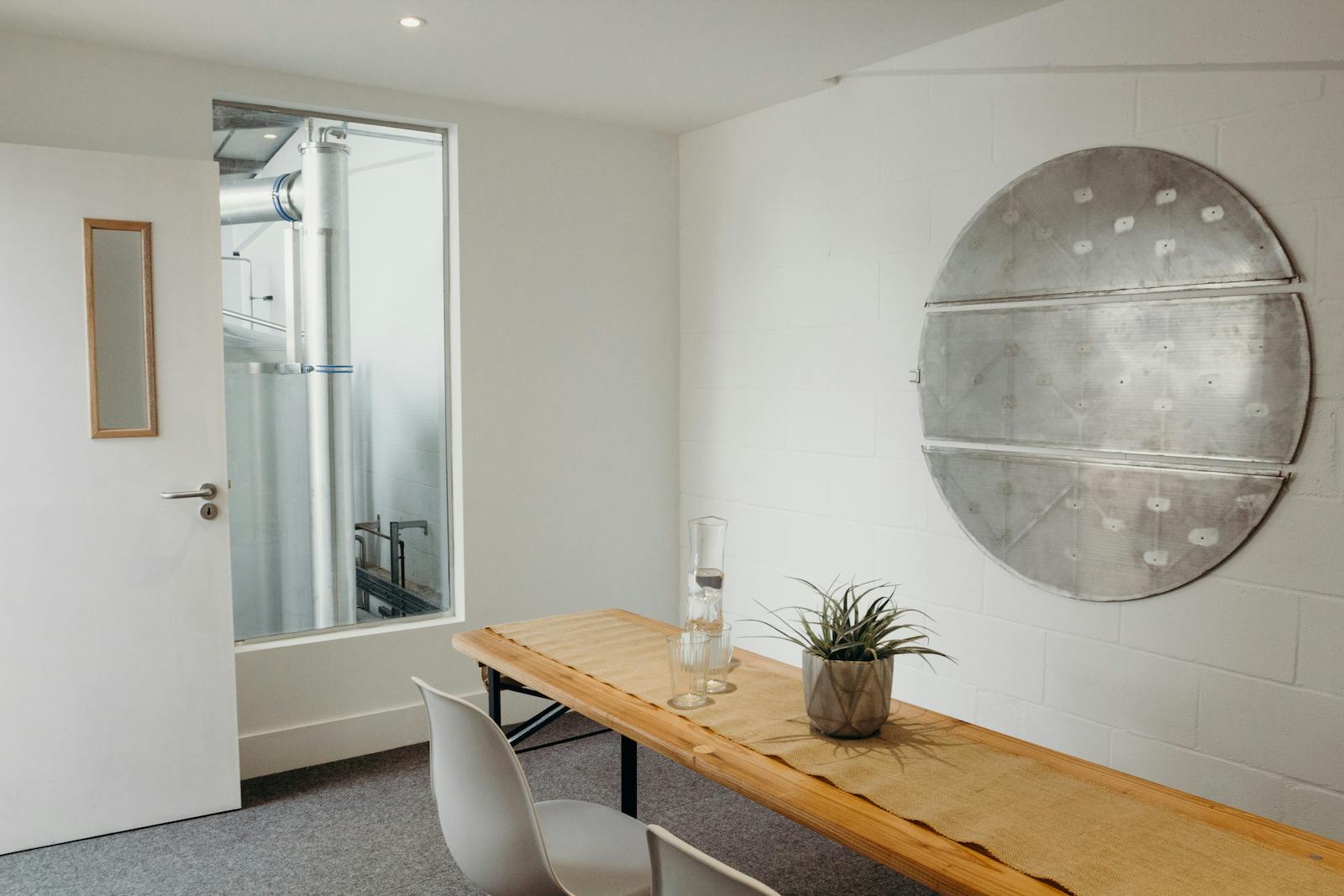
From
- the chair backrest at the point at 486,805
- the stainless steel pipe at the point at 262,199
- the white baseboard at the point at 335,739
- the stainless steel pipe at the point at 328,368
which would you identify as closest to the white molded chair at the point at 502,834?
the chair backrest at the point at 486,805

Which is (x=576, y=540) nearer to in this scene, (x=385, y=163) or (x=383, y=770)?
(x=383, y=770)

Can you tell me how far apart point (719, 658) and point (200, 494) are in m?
1.80

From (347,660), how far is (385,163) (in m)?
1.79

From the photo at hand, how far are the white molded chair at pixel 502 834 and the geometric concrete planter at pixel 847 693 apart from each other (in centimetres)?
46

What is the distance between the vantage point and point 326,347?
12.0ft

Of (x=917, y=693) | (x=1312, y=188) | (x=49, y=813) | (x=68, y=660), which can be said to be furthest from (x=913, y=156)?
(x=49, y=813)

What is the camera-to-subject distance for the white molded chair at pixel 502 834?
1762 mm

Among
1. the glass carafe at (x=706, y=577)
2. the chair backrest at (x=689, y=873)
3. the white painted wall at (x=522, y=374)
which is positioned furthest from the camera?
the white painted wall at (x=522, y=374)

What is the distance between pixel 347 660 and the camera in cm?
365

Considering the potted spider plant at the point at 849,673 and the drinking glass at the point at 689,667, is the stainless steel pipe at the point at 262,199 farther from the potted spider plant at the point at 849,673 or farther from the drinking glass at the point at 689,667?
the potted spider plant at the point at 849,673

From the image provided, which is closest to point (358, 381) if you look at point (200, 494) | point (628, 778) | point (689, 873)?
point (200, 494)

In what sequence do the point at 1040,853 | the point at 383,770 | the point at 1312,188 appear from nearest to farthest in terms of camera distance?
the point at 1040,853 < the point at 1312,188 < the point at 383,770

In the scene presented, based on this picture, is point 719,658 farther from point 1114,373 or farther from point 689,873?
point 1114,373

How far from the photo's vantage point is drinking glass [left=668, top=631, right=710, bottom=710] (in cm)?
203
